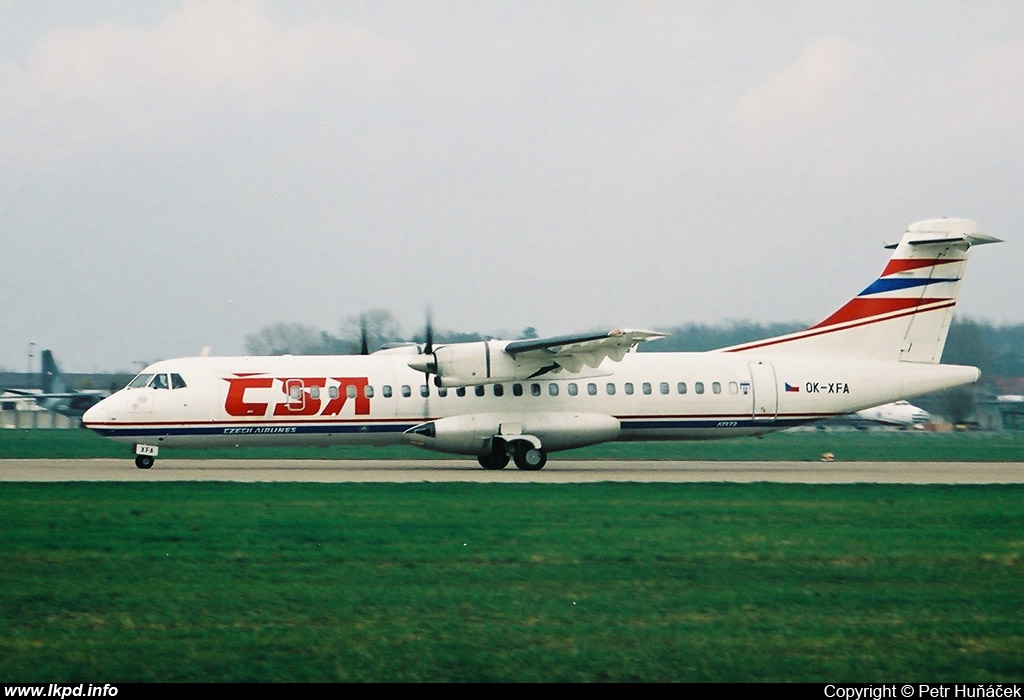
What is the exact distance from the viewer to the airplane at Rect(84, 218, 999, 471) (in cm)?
2616

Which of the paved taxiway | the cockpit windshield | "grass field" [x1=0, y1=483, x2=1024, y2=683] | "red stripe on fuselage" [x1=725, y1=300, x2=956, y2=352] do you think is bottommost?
"grass field" [x1=0, y1=483, x2=1024, y2=683]

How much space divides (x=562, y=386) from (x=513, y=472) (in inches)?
97.2

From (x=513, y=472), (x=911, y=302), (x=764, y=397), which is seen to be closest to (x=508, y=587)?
(x=513, y=472)

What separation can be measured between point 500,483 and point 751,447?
814 inches

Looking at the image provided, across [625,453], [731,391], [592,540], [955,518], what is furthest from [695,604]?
[625,453]

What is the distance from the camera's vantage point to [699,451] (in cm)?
3828

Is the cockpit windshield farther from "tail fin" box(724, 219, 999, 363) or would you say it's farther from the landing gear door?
"tail fin" box(724, 219, 999, 363)

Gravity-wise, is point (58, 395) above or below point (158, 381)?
above

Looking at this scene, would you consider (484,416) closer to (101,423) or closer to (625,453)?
(101,423)

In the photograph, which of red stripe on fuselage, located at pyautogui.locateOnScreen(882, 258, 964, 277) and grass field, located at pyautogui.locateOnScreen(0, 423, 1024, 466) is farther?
grass field, located at pyautogui.locateOnScreen(0, 423, 1024, 466)

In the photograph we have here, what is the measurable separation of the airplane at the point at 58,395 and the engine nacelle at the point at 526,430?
105 ft

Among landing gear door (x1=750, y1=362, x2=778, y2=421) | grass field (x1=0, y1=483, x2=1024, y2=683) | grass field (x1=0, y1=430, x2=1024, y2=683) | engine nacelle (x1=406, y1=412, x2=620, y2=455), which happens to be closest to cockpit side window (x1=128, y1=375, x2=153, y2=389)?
grass field (x1=0, y1=430, x2=1024, y2=683)

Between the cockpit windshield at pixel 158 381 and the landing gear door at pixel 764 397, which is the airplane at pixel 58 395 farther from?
the landing gear door at pixel 764 397

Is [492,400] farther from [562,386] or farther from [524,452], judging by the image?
[562,386]
